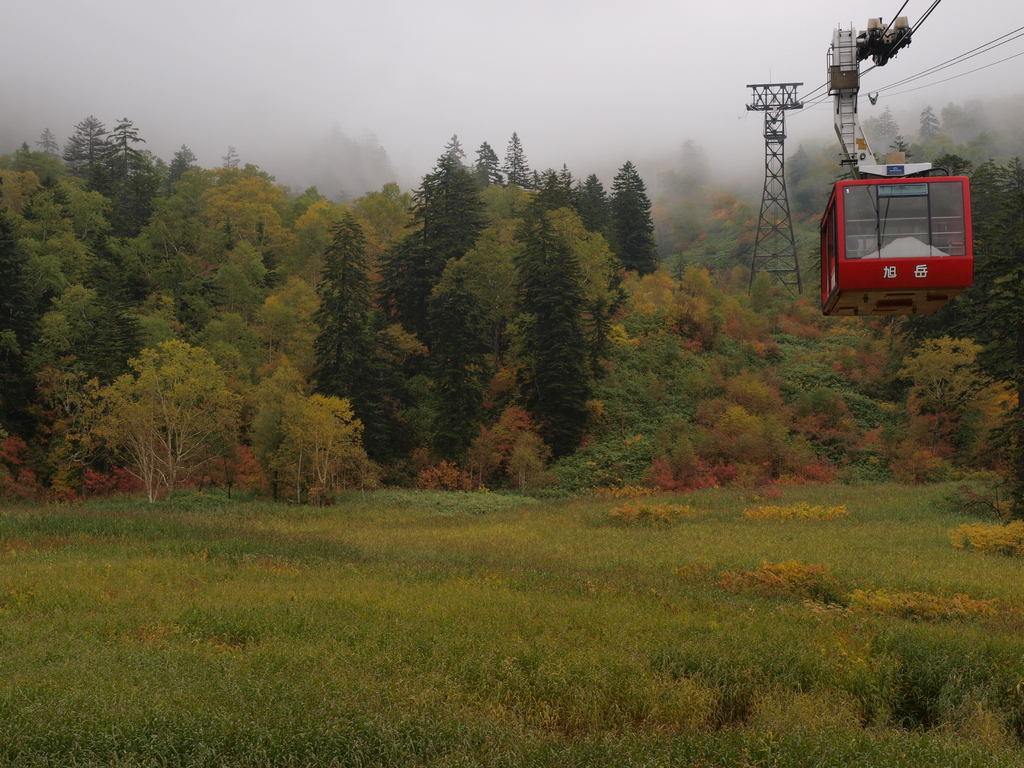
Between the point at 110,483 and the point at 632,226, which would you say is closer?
the point at 110,483

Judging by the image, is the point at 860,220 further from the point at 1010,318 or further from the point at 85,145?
the point at 85,145

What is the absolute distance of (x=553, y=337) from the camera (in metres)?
54.2

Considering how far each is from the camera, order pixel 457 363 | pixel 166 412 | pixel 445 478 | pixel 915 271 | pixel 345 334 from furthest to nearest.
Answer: pixel 457 363 < pixel 345 334 < pixel 445 478 < pixel 166 412 < pixel 915 271

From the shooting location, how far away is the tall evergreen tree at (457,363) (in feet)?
171

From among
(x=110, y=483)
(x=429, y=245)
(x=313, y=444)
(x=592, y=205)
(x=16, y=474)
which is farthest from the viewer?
(x=592, y=205)

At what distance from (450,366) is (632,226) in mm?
34664

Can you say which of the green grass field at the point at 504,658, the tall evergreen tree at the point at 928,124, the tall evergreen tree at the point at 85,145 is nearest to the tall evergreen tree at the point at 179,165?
the tall evergreen tree at the point at 85,145

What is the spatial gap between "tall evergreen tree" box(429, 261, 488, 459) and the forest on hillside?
18 centimetres

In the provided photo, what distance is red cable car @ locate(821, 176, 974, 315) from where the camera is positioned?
12.9 meters

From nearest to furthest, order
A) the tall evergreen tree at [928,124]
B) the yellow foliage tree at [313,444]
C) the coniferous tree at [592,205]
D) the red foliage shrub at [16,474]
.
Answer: the yellow foliage tree at [313,444] < the red foliage shrub at [16,474] < the coniferous tree at [592,205] < the tall evergreen tree at [928,124]

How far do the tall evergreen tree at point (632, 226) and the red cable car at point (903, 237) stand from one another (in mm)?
63081

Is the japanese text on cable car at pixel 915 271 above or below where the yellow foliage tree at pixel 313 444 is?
above

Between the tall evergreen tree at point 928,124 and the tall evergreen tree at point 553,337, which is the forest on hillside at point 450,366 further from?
the tall evergreen tree at point 928,124

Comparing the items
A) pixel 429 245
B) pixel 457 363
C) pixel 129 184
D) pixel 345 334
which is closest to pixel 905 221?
pixel 457 363
